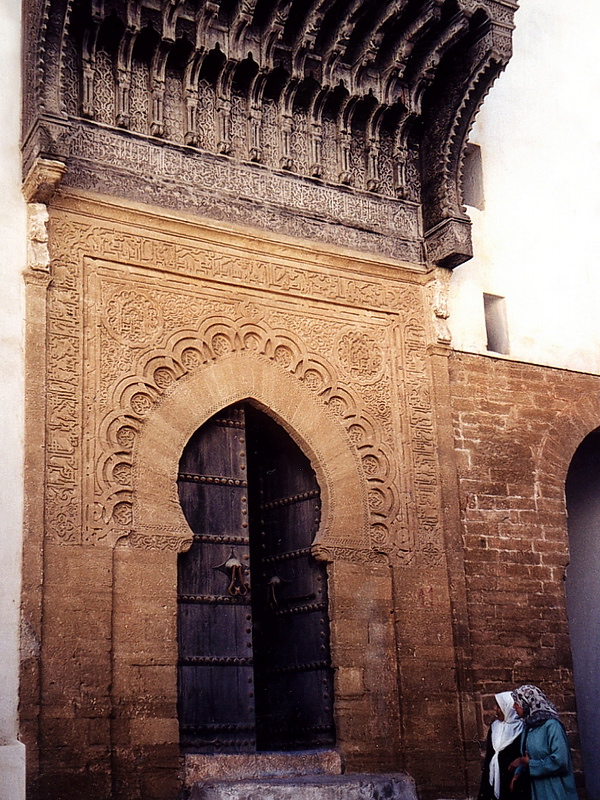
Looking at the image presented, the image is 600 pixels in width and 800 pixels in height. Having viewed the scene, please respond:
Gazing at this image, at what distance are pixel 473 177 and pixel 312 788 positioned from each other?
Result: 446 cm

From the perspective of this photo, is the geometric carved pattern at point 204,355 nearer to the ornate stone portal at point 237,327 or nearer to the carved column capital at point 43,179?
the ornate stone portal at point 237,327

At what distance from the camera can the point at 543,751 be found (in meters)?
5.14

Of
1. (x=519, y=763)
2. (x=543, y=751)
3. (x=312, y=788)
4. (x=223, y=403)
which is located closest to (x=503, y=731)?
(x=519, y=763)

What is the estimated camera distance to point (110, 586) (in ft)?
18.8

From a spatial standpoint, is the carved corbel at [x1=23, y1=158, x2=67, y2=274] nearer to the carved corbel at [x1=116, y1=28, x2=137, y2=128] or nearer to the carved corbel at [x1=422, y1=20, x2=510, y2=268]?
the carved corbel at [x1=116, y1=28, x2=137, y2=128]

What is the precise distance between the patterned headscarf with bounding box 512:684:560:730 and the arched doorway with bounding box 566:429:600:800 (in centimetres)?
333

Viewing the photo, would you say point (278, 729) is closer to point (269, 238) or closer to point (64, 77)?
point (269, 238)

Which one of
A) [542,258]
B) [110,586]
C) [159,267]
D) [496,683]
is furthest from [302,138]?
[496,683]

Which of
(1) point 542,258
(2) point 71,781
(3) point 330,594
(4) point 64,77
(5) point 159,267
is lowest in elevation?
(2) point 71,781

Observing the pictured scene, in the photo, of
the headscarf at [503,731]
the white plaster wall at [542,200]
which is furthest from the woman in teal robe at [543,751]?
the white plaster wall at [542,200]

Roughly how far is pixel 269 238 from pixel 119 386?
1.41 metres

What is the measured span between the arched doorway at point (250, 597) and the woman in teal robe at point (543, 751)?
1.31 meters

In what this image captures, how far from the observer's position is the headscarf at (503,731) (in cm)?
548

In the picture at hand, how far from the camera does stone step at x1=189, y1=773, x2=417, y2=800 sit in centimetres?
544
